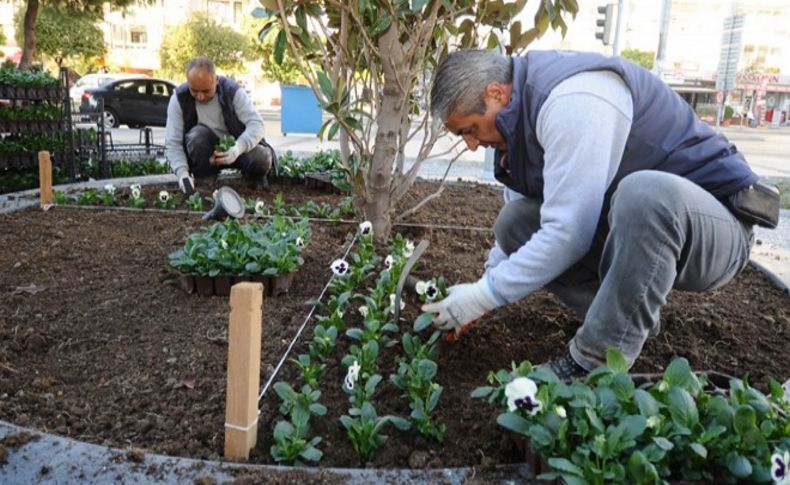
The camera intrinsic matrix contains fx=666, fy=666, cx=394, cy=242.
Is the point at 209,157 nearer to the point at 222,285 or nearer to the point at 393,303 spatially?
the point at 222,285

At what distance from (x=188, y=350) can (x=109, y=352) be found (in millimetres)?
275

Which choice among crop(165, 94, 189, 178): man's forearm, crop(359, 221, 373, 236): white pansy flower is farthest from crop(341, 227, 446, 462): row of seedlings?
crop(165, 94, 189, 178): man's forearm

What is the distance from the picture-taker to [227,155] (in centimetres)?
504

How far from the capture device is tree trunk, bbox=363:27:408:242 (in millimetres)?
3568

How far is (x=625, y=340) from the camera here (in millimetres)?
1805

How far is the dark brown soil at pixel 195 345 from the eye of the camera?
5.80 feet

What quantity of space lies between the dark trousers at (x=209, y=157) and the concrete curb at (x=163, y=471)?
3872mm

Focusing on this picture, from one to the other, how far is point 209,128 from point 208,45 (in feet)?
107

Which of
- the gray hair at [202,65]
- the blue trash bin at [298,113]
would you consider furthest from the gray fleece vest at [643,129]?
the blue trash bin at [298,113]

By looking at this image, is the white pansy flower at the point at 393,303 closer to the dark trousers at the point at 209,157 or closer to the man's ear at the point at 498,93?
the man's ear at the point at 498,93

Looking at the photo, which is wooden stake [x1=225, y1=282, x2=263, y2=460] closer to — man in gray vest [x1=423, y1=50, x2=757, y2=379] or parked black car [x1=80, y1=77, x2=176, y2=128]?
man in gray vest [x1=423, y1=50, x2=757, y2=379]

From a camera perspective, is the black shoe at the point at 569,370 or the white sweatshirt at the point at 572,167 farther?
the black shoe at the point at 569,370

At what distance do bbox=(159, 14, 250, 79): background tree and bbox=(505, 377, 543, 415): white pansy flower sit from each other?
3618 centimetres

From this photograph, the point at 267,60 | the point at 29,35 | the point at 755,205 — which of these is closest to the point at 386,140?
the point at 755,205
